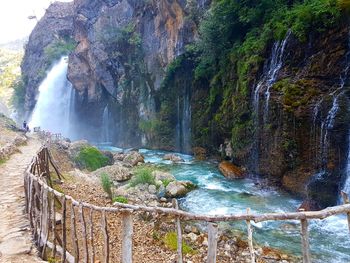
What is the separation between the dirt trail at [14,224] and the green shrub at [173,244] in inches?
124

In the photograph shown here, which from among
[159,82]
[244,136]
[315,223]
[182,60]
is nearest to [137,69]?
[159,82]

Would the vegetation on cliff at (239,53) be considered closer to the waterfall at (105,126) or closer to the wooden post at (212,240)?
the wooden post at (212,240)

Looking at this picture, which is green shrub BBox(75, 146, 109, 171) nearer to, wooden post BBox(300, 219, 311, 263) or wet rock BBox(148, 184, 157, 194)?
wet rock BBox(148, 184, 157, 194)

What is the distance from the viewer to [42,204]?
631cm

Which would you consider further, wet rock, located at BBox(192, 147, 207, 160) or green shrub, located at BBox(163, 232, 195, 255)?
wet rock, located at BBox(192, 147, 207, 160)

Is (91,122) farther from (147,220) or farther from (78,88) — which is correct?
(147,220)

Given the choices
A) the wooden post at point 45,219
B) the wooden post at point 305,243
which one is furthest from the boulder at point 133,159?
the wooden post at point 305,243

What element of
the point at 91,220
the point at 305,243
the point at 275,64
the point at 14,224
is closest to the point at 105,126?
the point at 275,64

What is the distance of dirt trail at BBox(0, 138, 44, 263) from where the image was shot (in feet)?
18.6

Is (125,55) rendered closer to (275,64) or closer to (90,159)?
(90,159)

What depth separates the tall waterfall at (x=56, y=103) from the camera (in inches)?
1689

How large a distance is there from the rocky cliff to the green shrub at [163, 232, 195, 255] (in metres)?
5.28

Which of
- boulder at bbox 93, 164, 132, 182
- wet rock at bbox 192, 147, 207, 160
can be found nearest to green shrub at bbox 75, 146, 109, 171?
boulder at bbox 93, 164, 132, 182

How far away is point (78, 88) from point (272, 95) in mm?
30920
